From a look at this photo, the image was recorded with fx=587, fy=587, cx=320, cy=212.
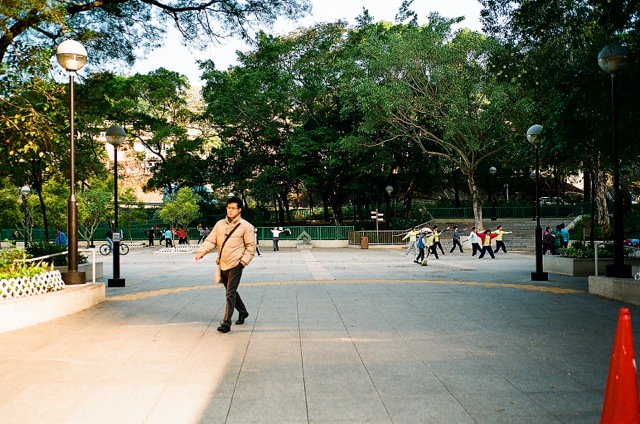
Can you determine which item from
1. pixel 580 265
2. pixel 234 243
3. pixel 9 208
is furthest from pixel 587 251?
pixel 9 208

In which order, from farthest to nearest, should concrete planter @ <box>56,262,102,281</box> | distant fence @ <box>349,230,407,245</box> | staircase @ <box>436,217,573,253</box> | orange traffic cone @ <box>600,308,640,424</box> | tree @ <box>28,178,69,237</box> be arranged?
distant fence @ <box>349,230,407,245</box>, tree @ <box>28,178,69,237</box>, staircase @ <box>436,217,573,253</box>, concrete planter @ <box>56,262,102,281</box>, orange traffic cone @ <box>600,308,640,424</box>

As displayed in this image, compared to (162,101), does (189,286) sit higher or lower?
lower

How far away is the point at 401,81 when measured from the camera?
31953 millimetres

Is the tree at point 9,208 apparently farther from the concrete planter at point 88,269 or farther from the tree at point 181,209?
the concrete planter at point 88,269

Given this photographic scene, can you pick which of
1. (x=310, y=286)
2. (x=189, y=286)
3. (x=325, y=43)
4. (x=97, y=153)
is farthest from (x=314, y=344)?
(x=325, y=43)

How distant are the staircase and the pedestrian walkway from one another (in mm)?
25398

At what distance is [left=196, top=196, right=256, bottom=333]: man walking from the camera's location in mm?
7605

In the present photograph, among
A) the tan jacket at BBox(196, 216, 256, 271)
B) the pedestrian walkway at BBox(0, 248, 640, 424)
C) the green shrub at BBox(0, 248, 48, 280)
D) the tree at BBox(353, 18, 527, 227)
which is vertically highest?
the tree at BBox(353, 18, 527, 227)

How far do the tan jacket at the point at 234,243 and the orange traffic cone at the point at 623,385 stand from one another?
483 centimetres

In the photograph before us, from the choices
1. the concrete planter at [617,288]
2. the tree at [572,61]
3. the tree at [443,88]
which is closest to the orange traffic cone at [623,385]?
the concrete planter at [617,288]

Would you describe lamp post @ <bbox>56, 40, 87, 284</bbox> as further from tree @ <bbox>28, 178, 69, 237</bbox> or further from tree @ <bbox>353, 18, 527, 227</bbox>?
tree @ <bbox>28, 178, 69, 237</bbox>

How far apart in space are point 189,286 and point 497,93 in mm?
21130

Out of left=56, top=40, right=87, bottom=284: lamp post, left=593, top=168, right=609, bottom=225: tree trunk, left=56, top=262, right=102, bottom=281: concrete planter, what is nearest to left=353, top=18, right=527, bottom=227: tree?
left=593, top=168, right=609, bottom=225: tree trunk

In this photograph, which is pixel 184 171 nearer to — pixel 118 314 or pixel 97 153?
pixel 97 153
